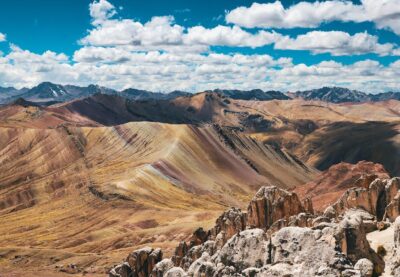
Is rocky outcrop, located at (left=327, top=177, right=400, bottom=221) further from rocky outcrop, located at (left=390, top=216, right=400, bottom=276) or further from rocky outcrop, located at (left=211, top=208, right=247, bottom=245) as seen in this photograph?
rocky outcrop, located at (left=390, top=216, right=400, bottom=276)

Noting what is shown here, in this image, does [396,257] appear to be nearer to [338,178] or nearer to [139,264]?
[139,264]

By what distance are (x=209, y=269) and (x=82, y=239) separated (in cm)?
15435

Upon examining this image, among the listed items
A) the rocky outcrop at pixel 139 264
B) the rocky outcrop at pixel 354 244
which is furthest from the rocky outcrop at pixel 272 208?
the rocky outcrop at pixel 354 244

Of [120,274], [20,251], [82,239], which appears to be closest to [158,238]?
[82,239]

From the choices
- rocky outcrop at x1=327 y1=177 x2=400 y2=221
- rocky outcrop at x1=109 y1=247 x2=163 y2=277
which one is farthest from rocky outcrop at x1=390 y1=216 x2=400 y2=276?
rocky outcrop at x1=109 y1=247 x2=163 y2=277

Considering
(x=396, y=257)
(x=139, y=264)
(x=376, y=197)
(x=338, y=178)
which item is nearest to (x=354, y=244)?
(x=396, y=257)

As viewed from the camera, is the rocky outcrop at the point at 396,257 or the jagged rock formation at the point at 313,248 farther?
the jagged rock formation at the point at 313,248

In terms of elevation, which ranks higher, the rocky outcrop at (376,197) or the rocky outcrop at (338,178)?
the rocky outcrop at (338,178)

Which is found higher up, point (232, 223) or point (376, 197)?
point (376, 197)

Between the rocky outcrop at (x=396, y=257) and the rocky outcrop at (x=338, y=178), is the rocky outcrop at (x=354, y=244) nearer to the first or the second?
the rocky outcrop at (x=396, y=257)

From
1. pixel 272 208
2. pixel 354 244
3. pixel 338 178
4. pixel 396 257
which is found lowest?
pixel 396 257

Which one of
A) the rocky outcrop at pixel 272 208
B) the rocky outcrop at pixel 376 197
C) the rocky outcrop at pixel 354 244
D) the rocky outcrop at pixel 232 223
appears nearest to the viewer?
the rocky outcrop at pixel 354 244

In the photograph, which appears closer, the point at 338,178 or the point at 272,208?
the point at 272,208

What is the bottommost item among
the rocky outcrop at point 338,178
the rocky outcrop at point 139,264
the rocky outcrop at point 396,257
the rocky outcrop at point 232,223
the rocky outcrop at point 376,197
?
the rocky outcrop at point 139,264
